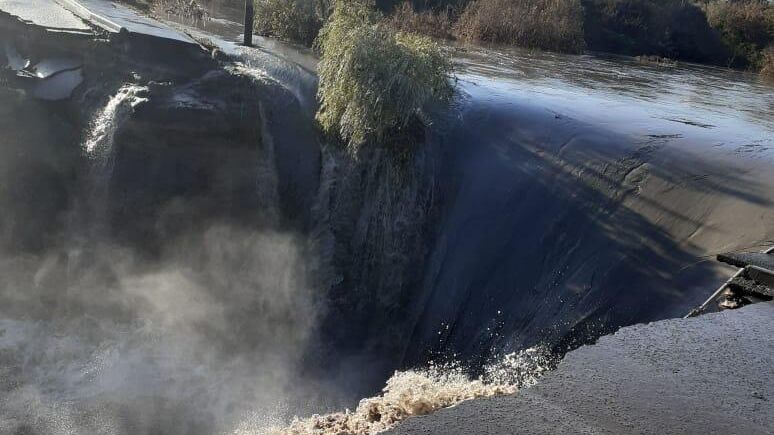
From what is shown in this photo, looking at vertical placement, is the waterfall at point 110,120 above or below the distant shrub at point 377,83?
below

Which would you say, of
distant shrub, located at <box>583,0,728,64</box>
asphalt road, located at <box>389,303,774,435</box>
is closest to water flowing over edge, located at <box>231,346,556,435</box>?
asphalt road, located at <box>389,303,774,435</box>

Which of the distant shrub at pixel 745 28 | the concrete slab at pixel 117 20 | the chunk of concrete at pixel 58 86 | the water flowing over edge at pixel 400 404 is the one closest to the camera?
the water flowing over edge at pixel 400 404

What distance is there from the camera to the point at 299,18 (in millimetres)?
14688

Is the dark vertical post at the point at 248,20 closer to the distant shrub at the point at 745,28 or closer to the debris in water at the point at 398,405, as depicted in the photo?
the debris in water at the point at 398,405

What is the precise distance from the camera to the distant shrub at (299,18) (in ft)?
48.2

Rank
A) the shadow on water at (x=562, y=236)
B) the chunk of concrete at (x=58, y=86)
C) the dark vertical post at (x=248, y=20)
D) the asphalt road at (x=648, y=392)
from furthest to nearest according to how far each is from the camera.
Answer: the dark vertical post at (x=248, y=20) < the chunk of concrete at (x=58, y=86) < the shadow on water at (x=562, y=236) < the asphalt road at (x=648, y=392)

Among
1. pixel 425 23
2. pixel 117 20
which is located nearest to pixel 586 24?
pixel 425 23

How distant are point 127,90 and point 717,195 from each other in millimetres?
7717

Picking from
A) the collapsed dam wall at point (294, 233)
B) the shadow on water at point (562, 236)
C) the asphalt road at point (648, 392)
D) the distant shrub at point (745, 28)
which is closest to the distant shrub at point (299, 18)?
the collapsed dam wall at point (294, 233)

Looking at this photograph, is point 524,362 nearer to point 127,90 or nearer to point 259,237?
point 259,237

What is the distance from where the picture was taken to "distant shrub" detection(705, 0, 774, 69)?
2712 cm

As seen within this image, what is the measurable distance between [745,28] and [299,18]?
22.8 metres

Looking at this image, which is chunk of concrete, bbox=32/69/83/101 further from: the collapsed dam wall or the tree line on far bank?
the tree line on far bank

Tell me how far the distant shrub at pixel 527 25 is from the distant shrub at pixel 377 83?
1313cm
